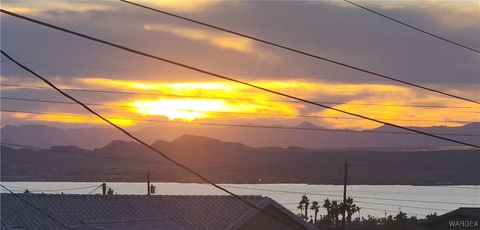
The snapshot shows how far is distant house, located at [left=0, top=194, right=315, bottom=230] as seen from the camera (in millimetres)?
35438

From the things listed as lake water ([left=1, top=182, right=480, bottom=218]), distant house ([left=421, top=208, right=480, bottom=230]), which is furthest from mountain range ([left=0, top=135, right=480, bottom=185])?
distant house ([left=421, top=208, right=480, bottom=230])

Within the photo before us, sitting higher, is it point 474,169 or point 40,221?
point 474,169

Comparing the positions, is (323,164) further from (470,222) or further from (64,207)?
(64,207)

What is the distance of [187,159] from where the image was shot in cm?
13750

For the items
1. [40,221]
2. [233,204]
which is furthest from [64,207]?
[233,204]

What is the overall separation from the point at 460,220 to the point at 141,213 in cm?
3042

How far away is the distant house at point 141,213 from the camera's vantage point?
116 feet

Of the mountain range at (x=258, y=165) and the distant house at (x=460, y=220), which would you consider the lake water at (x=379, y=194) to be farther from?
the distant house at (x=460, y=220)

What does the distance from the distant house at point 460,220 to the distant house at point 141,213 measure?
2397 cm

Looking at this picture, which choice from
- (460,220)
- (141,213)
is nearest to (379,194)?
(460,220)

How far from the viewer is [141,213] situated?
128 feet

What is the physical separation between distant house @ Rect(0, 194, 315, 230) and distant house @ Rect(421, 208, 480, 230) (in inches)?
944

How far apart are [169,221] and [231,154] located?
390 feet

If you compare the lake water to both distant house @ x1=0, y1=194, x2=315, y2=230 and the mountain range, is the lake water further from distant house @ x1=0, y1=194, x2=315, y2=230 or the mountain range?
distant house @ x1=0, y1=194, x2=315, y2=230
